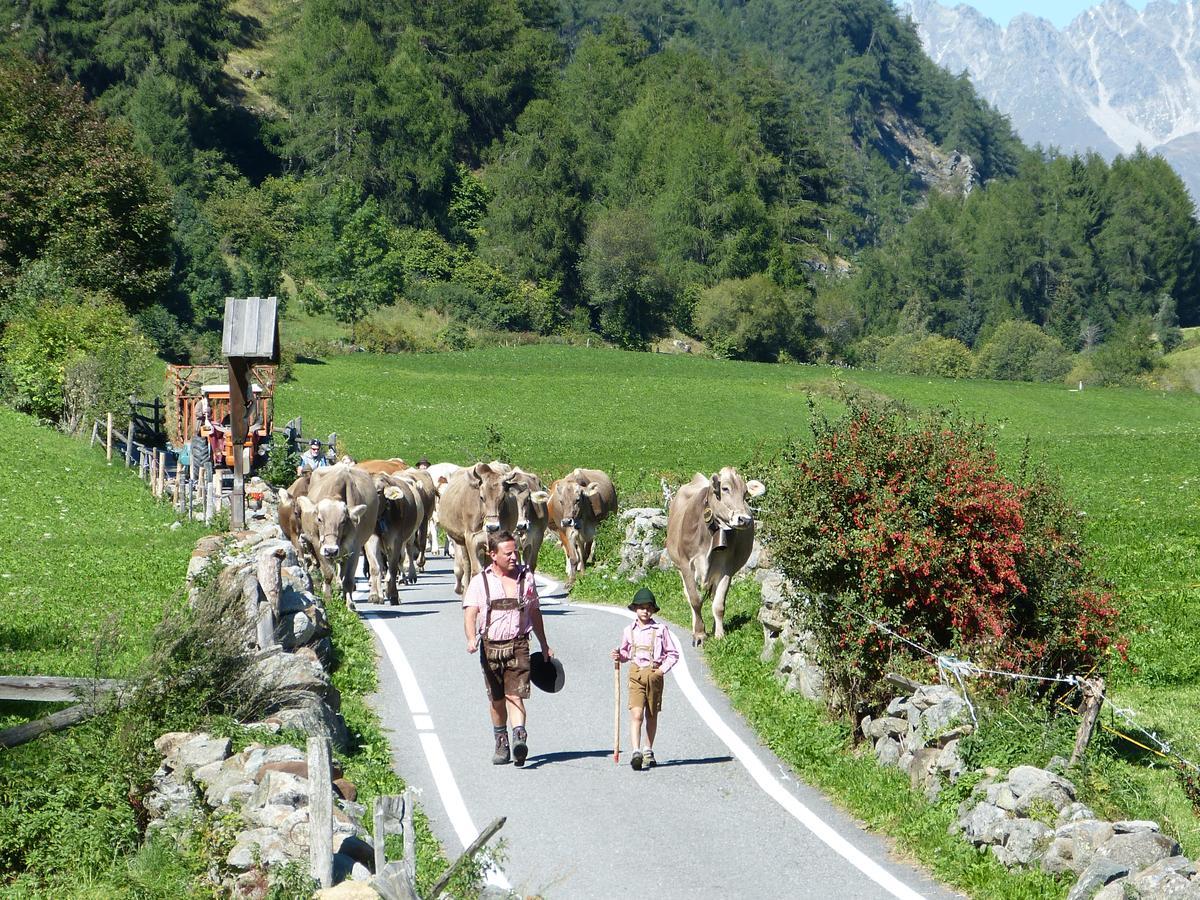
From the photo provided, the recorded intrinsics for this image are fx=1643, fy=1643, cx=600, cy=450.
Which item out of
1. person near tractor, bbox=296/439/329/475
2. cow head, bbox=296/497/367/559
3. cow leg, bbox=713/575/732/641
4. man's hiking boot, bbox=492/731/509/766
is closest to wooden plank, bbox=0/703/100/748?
man's hiking boot, bbox=492/731/509/766

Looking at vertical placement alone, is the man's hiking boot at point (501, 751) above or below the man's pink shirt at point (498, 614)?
below

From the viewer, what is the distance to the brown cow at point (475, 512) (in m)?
21.2

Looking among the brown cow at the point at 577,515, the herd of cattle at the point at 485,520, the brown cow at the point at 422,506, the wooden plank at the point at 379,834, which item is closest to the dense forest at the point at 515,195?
the brown cow at the point at 422,506

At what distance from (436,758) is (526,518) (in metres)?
9.32

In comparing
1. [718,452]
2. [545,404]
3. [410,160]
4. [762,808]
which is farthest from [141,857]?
[410,160]

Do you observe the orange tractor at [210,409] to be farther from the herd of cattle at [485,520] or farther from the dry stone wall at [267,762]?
the dry stone wall at [267,762]

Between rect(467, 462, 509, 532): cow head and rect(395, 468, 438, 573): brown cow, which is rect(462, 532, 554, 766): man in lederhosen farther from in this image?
rect(395, 468, 438, 573): brown cow

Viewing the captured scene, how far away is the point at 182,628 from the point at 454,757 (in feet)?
8.06

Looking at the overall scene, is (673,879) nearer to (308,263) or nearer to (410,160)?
(308,263)

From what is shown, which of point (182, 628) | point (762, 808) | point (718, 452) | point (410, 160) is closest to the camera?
point (762, 808)

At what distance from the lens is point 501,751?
526 inches

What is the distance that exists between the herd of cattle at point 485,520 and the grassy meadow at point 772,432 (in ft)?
3.33

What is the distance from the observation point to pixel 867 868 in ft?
35.4

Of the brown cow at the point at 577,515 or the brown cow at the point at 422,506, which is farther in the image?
the brown cow at the point at 422,506
